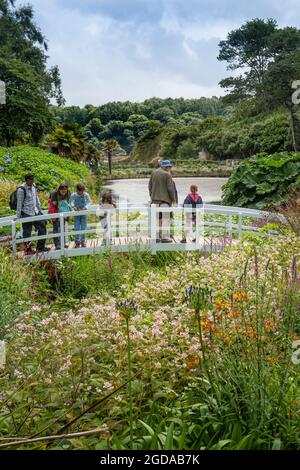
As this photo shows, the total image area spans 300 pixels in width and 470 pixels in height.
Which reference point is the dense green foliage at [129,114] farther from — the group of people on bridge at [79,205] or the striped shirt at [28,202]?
the striped shirt at [28,202]

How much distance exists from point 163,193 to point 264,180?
8.53 m

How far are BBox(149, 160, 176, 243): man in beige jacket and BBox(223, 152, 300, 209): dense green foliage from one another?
281 inches

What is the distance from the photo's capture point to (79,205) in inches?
397

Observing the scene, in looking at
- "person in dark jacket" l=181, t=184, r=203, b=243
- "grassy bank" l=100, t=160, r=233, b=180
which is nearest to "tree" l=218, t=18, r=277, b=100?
"grassy bank" l=100, t=160, r=233, b=180

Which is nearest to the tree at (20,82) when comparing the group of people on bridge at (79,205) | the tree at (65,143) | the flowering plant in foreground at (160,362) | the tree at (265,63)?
the tree at (65,143)

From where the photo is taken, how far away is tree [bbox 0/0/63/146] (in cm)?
2866

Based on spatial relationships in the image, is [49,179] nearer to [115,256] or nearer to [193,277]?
[115,256]

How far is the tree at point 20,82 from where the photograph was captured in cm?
2866

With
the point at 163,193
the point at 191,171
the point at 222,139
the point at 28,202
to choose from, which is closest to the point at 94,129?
the point at 191,171

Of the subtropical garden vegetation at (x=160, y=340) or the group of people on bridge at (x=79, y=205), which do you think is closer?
the subtropical garden vegetation at (x=160, y=340)

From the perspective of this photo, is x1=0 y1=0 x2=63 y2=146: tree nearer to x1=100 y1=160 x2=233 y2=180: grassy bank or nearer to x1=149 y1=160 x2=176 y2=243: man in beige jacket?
x1=100 y1=160 x2=233 y2=180: grassy bank

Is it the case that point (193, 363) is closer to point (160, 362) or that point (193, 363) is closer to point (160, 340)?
point (160, 362)

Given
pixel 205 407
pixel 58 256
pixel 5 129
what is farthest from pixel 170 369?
pixel 5 129

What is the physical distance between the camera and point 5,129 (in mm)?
29344
